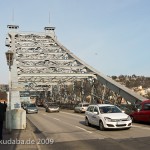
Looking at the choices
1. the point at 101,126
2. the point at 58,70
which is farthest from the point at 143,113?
the point at 58,70

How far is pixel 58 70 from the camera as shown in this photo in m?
58.7

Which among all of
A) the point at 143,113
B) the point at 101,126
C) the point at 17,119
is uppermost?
the point at 143,113

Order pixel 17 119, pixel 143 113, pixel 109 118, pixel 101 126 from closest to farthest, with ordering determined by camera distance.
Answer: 1. pixel 109 118
2. pixel 101 126
3. pixel 17 119
4. pixel 143 113

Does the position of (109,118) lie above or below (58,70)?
below

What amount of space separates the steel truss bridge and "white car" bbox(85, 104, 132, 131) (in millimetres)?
17229

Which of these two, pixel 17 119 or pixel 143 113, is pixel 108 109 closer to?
pixel 143 113

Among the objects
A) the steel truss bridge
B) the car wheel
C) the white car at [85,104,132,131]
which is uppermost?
the steel truss bridge

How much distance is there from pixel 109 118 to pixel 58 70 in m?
40.7

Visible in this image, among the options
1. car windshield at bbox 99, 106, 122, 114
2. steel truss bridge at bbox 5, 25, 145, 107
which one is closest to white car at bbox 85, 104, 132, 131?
car windshield at bbox 99, 106, 122, 114

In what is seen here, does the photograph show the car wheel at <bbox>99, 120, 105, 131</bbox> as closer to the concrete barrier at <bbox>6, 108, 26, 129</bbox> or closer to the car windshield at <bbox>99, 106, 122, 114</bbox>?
the car windshield at <bbox>99, 106, 122, 114</bbox>

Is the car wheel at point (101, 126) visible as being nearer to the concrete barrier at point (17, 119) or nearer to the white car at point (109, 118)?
the white car at point (109, 118)

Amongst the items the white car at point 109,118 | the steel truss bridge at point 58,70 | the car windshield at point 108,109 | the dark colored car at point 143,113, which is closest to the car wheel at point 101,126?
the white car at point 109,118

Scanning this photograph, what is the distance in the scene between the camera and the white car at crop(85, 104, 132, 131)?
18.2 meters

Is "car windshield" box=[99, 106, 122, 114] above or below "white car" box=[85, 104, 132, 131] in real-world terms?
above
